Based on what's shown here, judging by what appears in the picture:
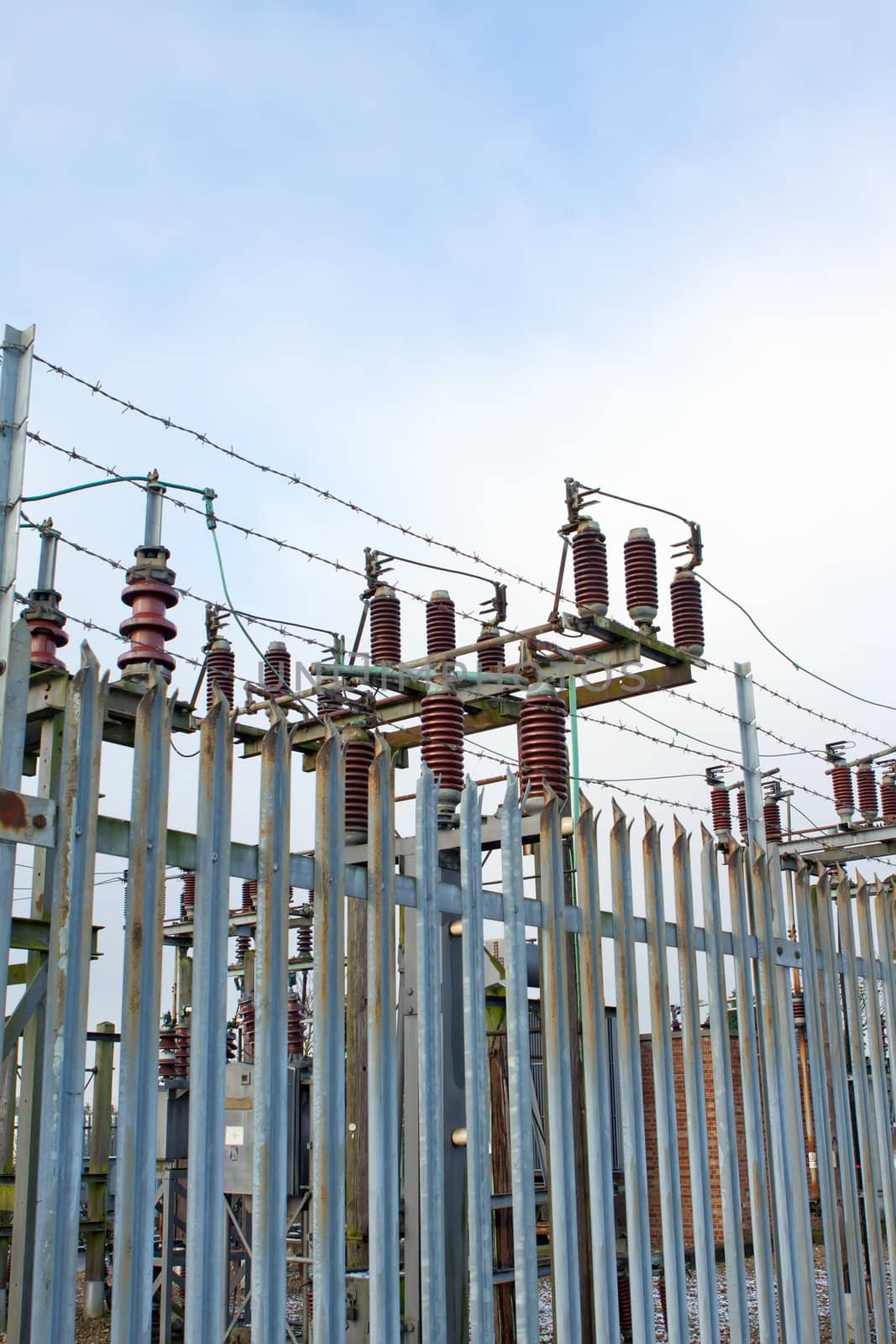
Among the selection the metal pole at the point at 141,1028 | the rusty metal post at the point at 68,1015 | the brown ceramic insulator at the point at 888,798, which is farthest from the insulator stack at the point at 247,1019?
the rusty metal post at the point at 68,1015

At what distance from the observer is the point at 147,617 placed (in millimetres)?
6527

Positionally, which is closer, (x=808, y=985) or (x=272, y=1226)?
(x=272, y=1226)

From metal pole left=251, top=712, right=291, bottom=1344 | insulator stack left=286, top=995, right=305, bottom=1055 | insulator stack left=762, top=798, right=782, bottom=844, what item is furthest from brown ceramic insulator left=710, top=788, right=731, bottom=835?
metal pole left=251, top=712, right=291, bottom=1344

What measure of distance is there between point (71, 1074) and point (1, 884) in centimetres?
47

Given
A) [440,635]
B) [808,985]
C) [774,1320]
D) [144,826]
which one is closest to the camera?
[144,826]

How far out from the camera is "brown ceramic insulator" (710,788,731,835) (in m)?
20.3

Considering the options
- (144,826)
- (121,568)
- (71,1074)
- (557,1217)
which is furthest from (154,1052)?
(121,568)

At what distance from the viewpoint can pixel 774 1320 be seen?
526cm

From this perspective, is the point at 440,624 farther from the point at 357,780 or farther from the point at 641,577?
the point at 357,780

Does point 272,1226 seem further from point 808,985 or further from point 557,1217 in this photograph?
point 808,985

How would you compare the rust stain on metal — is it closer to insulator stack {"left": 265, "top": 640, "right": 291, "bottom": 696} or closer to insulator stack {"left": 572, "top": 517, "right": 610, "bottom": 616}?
insulator stack {"left": 572, "top": 517, "right": 610, "bottom": 616}

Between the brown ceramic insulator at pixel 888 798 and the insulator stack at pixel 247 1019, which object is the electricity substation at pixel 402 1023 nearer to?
the insulator stack at pixel 247 1019

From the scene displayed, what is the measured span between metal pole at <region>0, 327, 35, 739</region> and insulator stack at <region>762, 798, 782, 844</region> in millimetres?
14912

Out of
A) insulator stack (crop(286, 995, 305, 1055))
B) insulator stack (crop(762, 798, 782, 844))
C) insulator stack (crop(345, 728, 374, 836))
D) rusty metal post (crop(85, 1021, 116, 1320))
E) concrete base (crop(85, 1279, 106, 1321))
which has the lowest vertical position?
concrete base (crop(85, 1279, 106, 1321))
